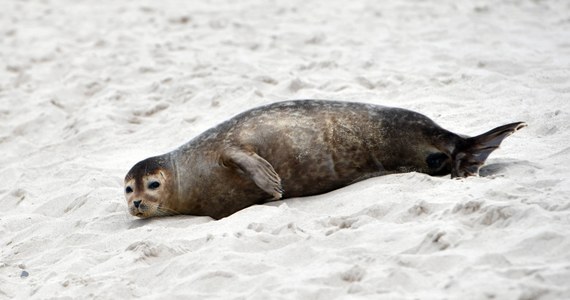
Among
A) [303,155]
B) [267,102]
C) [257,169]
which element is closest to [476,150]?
→ [303,155]

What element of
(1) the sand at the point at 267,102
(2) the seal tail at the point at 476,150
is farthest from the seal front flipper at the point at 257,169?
(2) the seal tail at the point at 476,150

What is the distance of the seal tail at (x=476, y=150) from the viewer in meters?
4.59

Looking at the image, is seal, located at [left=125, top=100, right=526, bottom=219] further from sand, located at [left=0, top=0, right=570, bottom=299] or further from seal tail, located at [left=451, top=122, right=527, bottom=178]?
sand, located at [left=0, top=0, right=570, bottom=299]

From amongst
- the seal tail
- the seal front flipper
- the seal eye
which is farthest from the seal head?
the seal tail

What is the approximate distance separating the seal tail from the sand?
0.10 meters

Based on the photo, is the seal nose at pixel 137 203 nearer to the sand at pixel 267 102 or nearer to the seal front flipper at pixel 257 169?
the sand at pixel 267 102

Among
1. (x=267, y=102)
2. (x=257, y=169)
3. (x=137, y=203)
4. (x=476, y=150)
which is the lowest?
(x=137, y=203)

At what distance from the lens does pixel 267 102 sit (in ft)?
23.0

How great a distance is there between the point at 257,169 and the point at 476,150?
1226 mm

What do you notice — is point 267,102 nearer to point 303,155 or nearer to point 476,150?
point 303,155

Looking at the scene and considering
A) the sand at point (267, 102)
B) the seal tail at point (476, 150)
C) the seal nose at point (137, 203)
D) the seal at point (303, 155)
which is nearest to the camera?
the sand at point (267, 102)

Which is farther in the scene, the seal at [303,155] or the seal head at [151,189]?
the seal head at [151,189]

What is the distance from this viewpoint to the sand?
3.54 metres

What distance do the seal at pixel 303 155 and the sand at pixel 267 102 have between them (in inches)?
6.2
